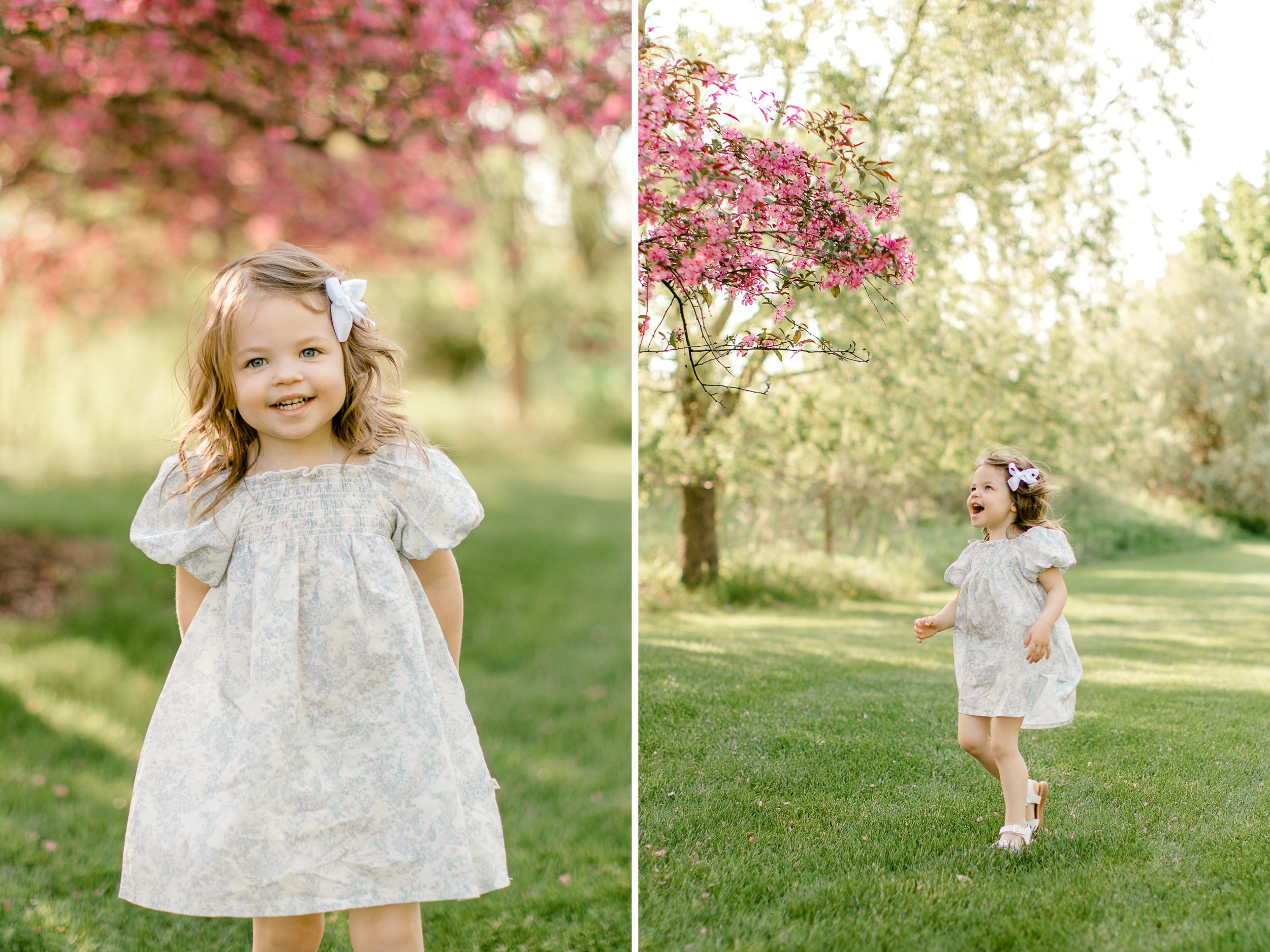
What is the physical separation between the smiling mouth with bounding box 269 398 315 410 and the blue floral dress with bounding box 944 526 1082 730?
5.36 ft

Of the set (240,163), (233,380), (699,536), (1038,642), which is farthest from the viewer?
(240,163)

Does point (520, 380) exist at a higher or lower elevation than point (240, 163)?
lower

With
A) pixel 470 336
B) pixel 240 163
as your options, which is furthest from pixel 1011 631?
pixel 470 336

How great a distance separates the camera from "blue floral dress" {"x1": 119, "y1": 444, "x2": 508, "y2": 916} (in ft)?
6.55

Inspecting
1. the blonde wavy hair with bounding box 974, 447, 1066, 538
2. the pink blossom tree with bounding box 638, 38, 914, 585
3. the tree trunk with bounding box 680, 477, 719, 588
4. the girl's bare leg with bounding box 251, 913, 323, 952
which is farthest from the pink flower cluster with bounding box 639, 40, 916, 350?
the girl's bare leg with bounding box 251, 913, 323, 952

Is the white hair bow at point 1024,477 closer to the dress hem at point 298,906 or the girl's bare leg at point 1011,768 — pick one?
the girl's bare leg at point 1011,768

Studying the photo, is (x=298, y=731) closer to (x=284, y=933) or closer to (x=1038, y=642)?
(x=284, y=933)

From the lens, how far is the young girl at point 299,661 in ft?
6.56

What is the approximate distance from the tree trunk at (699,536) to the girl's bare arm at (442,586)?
203 centimetres

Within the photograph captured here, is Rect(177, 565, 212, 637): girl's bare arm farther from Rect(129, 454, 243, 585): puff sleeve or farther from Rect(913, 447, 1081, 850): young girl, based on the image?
Rect(913, 447, 1081, 850): young girl

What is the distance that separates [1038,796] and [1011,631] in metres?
0.41

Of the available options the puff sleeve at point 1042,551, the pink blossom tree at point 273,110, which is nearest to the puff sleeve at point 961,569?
the puff sleeve at point 1042,551

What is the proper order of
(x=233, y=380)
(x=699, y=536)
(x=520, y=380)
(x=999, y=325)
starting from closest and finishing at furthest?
1. (x=233, y=380)
2. (x=999, y=325)
3. (x=699, y=536)
4. (x=520, y=380)

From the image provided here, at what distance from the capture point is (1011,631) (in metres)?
2.60
